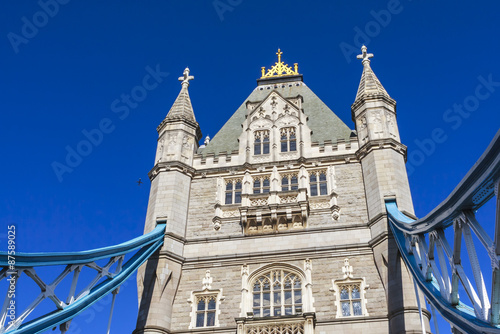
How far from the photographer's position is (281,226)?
69.2 ft

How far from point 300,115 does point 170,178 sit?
735 cm

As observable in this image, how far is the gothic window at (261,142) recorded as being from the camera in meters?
24.6

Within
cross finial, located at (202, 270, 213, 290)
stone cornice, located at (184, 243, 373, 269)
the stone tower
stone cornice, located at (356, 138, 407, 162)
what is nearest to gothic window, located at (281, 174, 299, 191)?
the stone tower

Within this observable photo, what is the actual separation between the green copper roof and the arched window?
293 inches

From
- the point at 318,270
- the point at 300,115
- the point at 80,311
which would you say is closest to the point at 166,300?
the point at 80,311

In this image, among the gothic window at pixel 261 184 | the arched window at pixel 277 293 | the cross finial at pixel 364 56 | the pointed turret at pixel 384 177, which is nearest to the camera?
the pointed turret at pixel 384 177

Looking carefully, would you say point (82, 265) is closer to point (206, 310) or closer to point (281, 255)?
point (206, 310)

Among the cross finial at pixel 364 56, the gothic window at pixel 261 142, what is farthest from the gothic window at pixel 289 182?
the cross finial at pixel 364 56

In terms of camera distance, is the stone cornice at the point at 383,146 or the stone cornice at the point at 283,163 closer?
the stone cornice at the point at 383,146

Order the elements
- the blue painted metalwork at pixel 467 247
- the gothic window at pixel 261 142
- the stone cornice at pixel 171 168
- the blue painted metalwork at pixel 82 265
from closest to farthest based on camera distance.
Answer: the blue painted metalwork at pixel 467 247 → the blue painted metalwork at pixel 82 265 → the stone cornice at pixel 171 168 → the gothic window at pixel 261 142

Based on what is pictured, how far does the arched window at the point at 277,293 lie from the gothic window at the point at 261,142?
672 centimetres

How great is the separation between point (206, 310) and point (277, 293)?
267cm

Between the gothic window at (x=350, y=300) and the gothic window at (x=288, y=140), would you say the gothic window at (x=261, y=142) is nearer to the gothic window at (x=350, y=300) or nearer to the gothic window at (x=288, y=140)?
the gothic window at (x=288, y=140)

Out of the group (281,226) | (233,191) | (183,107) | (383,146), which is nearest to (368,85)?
(383,146)
